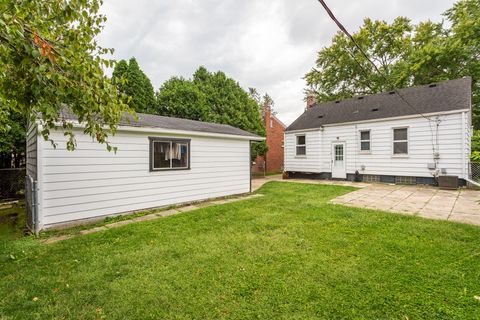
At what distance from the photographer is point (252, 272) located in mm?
2979

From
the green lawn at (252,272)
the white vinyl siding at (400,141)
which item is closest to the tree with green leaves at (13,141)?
the green lawn at (252,272)

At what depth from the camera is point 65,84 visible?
1.92 meters

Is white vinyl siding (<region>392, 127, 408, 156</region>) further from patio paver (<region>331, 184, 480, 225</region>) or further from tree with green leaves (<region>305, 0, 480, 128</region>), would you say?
patio paver (<region>331, 184, 480, 225</region>)

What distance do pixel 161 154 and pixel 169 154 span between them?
0.86 feet

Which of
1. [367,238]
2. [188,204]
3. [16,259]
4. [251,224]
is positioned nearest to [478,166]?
[367,238]

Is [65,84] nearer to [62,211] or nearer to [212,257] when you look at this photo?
[212,257]

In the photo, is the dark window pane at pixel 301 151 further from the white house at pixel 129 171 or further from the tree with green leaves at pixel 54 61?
the tree with green leaves at pixel 54 61

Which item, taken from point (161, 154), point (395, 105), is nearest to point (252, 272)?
point (161, 154)

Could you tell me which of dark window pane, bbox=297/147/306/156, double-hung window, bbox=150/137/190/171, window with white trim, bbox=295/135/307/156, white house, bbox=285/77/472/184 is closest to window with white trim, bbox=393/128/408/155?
white house, bbox=285/77/472/184

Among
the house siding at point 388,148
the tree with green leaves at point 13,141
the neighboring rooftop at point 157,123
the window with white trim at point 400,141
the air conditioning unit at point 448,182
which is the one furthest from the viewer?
A: the window with white trim at point 400,141

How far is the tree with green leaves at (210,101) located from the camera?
15.7 meters

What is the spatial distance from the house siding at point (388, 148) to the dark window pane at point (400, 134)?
22cm

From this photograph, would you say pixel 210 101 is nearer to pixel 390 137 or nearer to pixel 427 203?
pixel 390 137

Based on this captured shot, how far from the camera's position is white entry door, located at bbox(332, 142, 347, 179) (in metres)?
12.8
